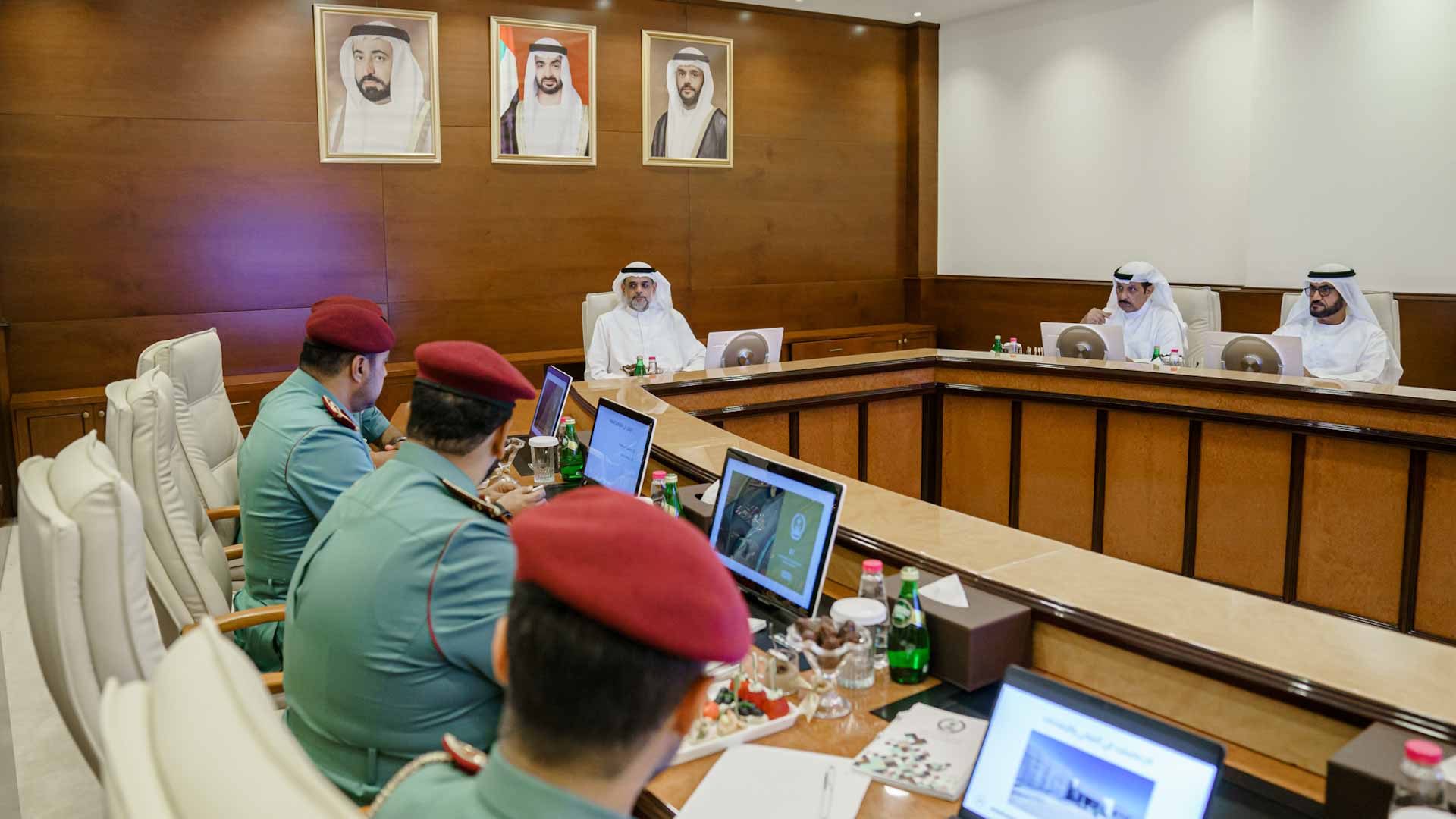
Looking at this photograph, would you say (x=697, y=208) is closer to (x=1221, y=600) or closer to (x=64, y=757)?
(x=64, y=757)

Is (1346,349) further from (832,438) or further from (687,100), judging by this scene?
(687,100)

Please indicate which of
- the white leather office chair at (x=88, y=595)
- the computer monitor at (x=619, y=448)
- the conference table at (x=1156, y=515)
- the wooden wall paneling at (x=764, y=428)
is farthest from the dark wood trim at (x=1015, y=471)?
the white leather office chair at (x=88, y=595)

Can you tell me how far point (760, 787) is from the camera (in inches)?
59.3

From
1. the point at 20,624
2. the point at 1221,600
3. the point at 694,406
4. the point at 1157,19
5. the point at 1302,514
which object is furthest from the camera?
the point at 1157,19

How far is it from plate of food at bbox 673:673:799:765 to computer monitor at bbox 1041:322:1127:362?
12.1ft

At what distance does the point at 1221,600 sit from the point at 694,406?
2882 millimetres

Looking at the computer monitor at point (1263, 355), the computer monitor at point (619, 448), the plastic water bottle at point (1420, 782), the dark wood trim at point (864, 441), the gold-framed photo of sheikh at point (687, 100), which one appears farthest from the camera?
the gold-framed photo of sheikh at point (687, 100)

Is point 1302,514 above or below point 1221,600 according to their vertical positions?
below

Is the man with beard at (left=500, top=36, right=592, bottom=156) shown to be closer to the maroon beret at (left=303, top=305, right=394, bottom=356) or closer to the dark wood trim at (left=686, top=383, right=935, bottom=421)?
the dark wood trim at (left=686, top=383, right=935, bottom=421)

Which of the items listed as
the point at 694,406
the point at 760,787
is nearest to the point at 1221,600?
the point at 760,787

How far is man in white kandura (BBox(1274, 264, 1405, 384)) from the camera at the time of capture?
547 cm

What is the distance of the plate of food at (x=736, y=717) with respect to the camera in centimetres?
161

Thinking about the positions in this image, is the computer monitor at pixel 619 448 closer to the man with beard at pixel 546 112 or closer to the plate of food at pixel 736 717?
the plate of food at pixel 736 717

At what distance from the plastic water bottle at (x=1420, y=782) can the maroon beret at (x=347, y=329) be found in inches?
98.6
